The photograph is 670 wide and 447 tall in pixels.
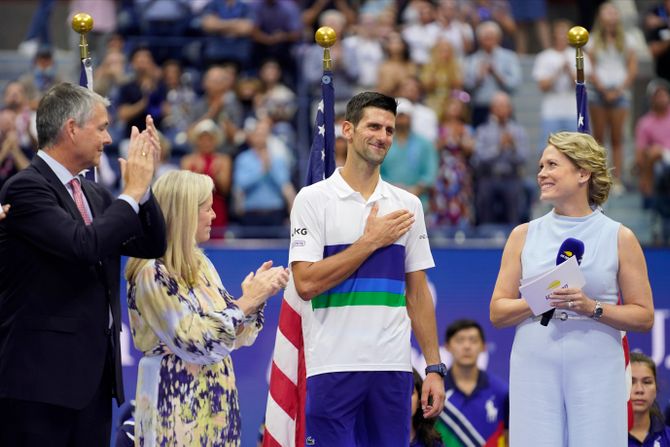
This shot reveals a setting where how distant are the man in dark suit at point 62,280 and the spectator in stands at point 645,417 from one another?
3.18m

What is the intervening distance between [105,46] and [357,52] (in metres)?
2.77

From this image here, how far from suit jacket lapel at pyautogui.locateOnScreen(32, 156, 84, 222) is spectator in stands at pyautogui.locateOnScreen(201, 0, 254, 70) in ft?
24.8

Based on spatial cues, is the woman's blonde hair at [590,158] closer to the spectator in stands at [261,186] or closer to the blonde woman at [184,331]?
the blonde woman at [184,331]

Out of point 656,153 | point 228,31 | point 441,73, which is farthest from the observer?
point 228,31

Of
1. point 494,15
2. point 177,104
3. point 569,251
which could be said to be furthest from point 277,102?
point 569,251

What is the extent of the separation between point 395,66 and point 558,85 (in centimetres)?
161

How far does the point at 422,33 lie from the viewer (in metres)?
12.7

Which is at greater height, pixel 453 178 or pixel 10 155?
pixel 10 155

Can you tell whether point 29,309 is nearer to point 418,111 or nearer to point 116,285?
point 116,285

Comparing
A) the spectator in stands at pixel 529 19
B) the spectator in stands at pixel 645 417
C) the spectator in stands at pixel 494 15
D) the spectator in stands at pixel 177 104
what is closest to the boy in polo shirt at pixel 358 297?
the spectator in stands at pixel 645 417

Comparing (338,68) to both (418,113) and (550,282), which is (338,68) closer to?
(418,113)

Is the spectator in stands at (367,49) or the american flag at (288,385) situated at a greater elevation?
the spectator in stands at (367,49)

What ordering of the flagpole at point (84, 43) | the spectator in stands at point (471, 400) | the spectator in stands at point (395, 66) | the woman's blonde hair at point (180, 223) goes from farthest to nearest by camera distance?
1. the spectator in stands at point (395, 66)
2. the spectator in stands at point (471, 400)
3. the flagpole at point (84, 43)
4. the woman's blonde hair at point (180, 223)

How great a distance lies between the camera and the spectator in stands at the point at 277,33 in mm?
12492
